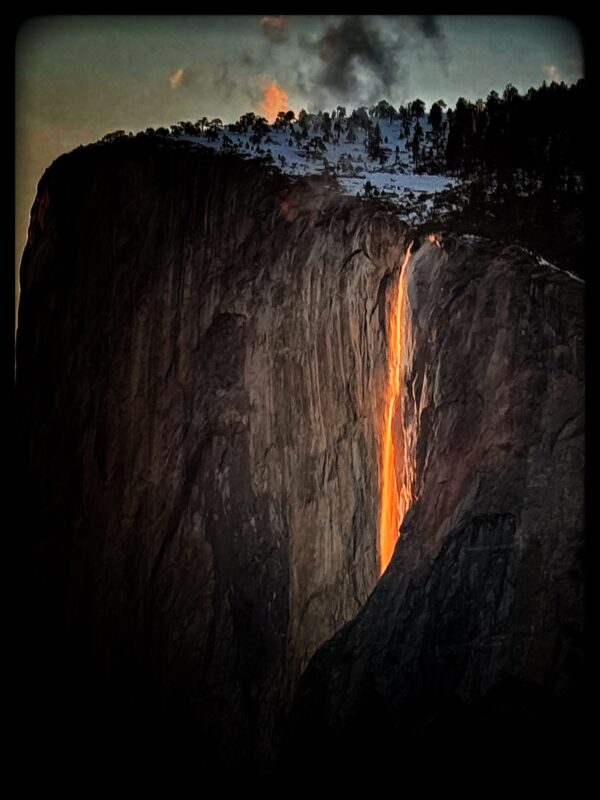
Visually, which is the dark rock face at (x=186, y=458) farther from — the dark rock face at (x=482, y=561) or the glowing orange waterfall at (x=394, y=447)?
the dark rock face at (x=482, y=561)

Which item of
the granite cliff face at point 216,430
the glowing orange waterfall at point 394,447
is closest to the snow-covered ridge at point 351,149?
the granite cliff face at point 216,430

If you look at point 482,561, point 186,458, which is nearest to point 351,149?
point 186,458

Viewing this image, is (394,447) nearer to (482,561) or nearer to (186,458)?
(482,561)

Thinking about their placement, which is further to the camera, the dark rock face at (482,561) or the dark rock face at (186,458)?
the dark rock face at (186,458)

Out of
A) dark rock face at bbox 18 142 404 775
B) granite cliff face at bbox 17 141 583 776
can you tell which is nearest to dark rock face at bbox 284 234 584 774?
granite cliff face at bbox 17 141 583 776

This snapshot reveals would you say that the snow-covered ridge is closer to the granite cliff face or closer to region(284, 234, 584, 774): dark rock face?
→ the granite cliff face

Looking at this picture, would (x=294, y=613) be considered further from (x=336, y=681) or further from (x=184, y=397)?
(x=184, y=397)

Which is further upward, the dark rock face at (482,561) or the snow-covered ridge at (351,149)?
the snow-covered ridge at (351,149)
